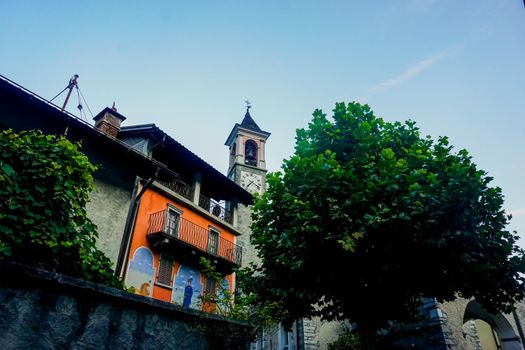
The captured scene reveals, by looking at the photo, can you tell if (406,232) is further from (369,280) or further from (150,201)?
(150,201)

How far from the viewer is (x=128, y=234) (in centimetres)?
1329

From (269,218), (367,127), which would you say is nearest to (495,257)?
(367,127)

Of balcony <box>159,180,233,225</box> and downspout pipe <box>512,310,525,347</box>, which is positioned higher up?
balcony <box>159,180,233,225</box>

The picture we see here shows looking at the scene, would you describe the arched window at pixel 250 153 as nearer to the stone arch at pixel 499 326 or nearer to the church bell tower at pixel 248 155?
the church bell tower at pixel 248 155

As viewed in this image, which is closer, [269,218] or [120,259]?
[269,218]

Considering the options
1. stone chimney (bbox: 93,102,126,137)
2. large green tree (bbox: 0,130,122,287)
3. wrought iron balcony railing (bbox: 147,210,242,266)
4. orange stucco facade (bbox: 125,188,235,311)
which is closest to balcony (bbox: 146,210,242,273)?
wrought iron balcony railing (bbox: 147,210,242,266)

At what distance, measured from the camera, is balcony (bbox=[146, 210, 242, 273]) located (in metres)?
14.9

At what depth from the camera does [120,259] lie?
1194cm

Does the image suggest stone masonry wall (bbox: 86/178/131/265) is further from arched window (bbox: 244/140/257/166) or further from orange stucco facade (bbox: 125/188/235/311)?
→ arched window (bbox: 244/140/257/166)

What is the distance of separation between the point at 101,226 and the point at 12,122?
403cm

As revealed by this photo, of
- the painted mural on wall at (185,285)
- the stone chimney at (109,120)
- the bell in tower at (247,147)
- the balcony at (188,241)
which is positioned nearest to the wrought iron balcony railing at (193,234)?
the balcony at (188,241)

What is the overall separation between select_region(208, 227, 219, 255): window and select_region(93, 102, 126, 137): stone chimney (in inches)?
277

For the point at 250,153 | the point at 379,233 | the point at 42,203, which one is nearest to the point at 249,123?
the point at 250,153

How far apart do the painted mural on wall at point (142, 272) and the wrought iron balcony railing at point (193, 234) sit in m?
0.99
